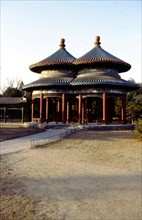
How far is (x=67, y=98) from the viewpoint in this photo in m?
42.7

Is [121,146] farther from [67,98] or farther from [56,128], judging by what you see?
[67,98]

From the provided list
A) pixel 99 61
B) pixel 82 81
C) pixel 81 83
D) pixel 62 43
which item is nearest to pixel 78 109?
pixel 82 81

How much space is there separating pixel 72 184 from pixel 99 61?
28910mm

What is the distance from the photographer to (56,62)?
4350 centimetres

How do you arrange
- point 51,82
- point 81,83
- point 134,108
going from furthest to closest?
1. point 51,82
2. point 81,83
3. point 134,108

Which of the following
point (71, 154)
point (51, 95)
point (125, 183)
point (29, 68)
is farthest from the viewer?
A: point (29, 68)

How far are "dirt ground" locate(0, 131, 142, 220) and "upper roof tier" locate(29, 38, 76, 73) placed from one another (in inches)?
928

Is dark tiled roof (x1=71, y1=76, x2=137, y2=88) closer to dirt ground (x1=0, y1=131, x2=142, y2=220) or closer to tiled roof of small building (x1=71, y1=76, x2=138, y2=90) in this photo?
tiled roof of small building (x1=71, y1=76, x2=138, y2=90)

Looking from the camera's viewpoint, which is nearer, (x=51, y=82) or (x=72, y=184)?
(x=72, y=184)

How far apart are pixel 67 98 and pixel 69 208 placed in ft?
107

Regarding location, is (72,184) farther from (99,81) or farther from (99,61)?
(99,61)

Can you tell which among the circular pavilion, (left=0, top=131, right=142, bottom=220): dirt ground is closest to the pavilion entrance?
the circular pavilion

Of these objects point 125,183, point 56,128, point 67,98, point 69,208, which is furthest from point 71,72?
point 69,208

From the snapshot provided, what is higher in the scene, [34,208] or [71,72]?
[71,72]
